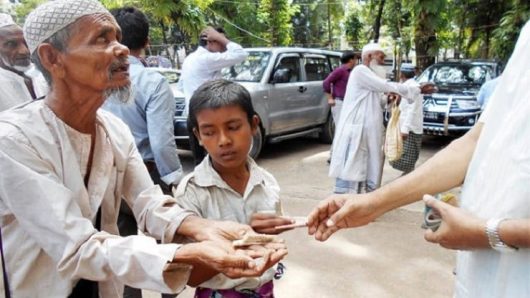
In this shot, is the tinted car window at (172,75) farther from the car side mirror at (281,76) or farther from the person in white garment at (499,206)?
the person in white garment at (499,206)

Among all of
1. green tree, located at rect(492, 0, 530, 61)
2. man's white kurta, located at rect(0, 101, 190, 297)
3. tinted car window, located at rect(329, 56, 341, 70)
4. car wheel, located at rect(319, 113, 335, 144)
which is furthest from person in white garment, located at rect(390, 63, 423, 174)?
green tree, located at rect(492, 0, 530, 61)

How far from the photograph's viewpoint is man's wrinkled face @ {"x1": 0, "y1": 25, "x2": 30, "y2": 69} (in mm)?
2688

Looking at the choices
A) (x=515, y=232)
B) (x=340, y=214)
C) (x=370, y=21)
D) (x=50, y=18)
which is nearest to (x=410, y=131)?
(x=340, y=214)

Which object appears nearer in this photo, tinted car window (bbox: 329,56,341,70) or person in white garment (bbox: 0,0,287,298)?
person in white garment (bbox: 0,0,287,298)

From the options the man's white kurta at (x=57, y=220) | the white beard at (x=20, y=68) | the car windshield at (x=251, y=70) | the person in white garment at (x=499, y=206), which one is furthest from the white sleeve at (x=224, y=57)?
the person in white garment at (x=499, y=206)

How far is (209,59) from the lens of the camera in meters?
4.42

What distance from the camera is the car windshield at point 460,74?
834 centimetres

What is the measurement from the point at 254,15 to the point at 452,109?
16935 mm

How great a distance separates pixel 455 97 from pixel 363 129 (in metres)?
4.01

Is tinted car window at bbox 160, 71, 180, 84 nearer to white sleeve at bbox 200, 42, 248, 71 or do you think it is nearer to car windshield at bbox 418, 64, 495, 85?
white sleeve at bbox 200, 42, 248, 71

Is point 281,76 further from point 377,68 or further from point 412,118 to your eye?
point 377,68

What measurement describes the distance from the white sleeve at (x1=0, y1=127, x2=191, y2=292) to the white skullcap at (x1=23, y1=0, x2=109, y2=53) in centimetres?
32

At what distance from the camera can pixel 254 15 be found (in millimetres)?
22875

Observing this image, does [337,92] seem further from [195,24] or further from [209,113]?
[195,24]
